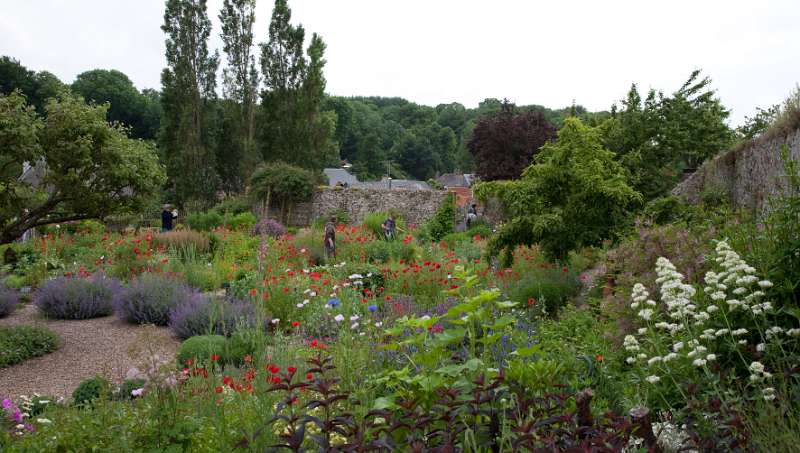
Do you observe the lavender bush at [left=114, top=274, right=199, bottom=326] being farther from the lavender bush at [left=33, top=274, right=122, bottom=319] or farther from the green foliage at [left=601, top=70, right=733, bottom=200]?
the green foliage at [left=601, top=70, right=733, bottom=200]

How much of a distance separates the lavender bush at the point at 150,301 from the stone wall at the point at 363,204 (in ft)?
49.4

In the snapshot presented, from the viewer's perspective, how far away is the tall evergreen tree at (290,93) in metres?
27.2

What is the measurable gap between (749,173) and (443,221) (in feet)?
47.2

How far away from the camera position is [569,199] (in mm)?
7820

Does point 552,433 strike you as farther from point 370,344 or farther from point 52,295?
point 52,295

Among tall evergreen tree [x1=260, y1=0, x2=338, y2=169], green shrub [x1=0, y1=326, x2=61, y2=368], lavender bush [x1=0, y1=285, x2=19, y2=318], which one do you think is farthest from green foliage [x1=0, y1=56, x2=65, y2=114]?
green shrub [x1=0, y1=326, x2=61, y2=368]

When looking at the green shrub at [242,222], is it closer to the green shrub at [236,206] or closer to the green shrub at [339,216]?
the green shrub at [236,206]

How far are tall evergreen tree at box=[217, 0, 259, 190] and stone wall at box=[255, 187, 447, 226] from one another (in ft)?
16.9

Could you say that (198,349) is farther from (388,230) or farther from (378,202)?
(378,202)

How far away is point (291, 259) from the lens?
11867 mm

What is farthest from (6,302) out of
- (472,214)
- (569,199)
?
(472,214)

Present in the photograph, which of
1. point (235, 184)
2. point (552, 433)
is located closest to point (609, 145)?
point (552, 433)

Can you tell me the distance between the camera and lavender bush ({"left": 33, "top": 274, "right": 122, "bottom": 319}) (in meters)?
8.25

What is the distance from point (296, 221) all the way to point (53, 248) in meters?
11.0
